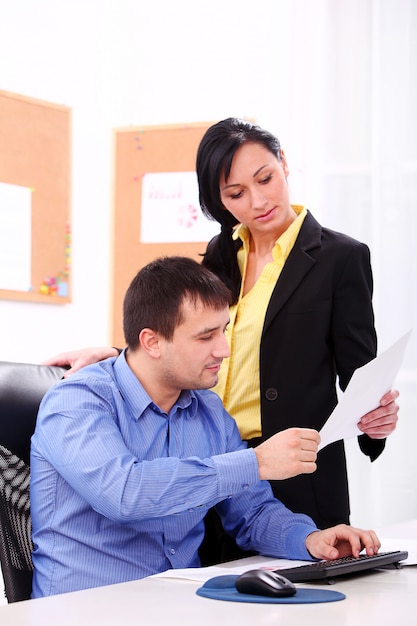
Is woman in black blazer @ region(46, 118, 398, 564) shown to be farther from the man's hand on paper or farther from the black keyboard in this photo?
the black keyboard

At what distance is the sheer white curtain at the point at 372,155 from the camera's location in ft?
10.2

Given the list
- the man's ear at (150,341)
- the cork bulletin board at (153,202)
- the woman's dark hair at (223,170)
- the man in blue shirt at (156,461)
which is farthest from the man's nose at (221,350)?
the cork bulletin board at (153,202)

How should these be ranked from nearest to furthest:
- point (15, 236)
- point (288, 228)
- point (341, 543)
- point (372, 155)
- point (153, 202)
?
point (341, 543) < point (288, 228) < point (372, 155) < point (15, 236) < point (153, 202)

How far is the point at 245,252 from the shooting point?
206 centimetres

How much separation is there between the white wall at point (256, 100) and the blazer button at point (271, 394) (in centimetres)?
136

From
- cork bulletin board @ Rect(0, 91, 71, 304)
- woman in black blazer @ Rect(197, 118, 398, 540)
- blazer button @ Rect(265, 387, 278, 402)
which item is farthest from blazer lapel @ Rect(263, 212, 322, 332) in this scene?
cork bulletin board @ Rect(0, 91, 71, 304)

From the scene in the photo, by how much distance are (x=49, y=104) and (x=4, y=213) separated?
0.47 metres

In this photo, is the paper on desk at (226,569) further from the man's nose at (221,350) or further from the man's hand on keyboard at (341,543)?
the man's nose at (221,350)

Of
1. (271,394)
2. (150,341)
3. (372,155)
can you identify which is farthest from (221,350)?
(372,155)

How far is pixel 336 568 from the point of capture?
1259mm

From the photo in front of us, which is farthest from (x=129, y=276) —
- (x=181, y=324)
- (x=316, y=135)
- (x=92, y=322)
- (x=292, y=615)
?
(x=292, y=615)

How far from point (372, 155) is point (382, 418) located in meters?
1.67

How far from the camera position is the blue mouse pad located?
3.66 feet

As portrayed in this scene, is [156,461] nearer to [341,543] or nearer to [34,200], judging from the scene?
[341,543]
